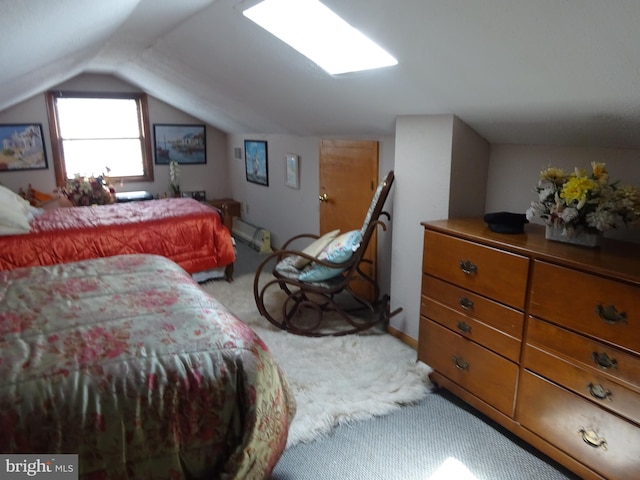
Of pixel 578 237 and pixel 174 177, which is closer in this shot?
pixel 578 237

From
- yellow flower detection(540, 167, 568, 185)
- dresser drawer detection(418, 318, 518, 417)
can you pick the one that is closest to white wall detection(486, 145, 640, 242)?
yellow flower detection(540, 167, 568, 185)

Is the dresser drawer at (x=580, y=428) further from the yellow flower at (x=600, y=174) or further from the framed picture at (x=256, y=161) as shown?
the framed picture at (x=256, y=161)

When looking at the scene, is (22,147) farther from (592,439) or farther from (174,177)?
(592,439)

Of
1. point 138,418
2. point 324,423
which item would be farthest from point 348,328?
point 138,418

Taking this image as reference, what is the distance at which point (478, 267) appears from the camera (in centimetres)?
216

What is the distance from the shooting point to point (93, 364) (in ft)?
4.93

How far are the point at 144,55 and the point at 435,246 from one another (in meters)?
3.35

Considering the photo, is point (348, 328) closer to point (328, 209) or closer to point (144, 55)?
point (328, 209)

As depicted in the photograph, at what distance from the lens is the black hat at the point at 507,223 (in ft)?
7.21

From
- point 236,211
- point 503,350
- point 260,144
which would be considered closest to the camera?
point 503,350

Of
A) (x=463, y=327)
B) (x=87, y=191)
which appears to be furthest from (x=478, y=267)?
(x=87, y=191)

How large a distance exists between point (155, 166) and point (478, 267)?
5080 millimetres

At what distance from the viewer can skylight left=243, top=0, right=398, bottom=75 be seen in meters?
2.66

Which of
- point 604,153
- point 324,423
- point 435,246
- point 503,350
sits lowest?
point 324,423
